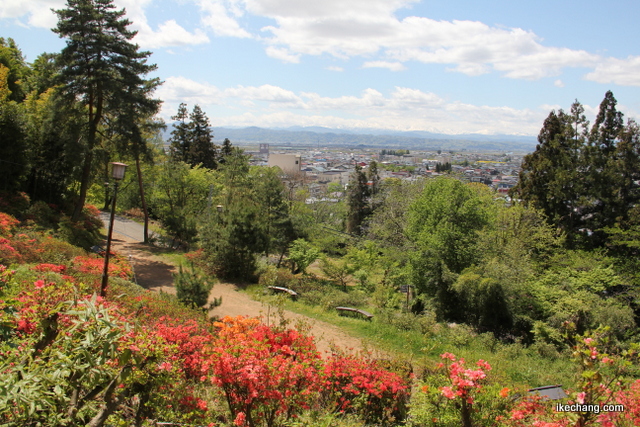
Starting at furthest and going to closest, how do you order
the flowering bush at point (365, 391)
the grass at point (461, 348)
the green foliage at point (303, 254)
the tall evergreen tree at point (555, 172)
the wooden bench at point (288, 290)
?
the tall evergreen tree at point (555, 172) → the green foliage at point (303, 254) → the wooden bench at point (288, 290) → the grass at point (461, 348) → the flowering bush at point (365, 391)

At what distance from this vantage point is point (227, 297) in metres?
12.8

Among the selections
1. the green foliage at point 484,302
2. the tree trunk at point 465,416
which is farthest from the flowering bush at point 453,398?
the green foliage at point 484,302

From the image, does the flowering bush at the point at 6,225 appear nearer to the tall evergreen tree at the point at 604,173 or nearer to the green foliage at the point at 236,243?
the green foliage at the point at 236,243

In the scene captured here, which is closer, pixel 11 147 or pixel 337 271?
pixel 11 147

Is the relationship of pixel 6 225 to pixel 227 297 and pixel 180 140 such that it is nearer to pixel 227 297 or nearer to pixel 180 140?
pixel 227 297

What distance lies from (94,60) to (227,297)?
11.2 metres

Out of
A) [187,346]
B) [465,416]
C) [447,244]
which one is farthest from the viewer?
[447,244]

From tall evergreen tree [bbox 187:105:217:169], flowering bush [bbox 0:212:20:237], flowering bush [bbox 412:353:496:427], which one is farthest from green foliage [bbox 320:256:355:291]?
tall evergreen tree [bbox 187:105:217:169]

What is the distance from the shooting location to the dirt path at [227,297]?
31.5 feet

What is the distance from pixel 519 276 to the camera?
12805 mm

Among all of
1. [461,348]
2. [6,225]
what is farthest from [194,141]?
[461,348]

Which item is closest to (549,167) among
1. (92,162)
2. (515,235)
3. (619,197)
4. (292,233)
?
(619,197)

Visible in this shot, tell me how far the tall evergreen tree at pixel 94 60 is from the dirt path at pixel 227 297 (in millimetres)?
3526

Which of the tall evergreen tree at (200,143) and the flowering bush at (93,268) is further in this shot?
the tall evergreen tree at (200,143)
